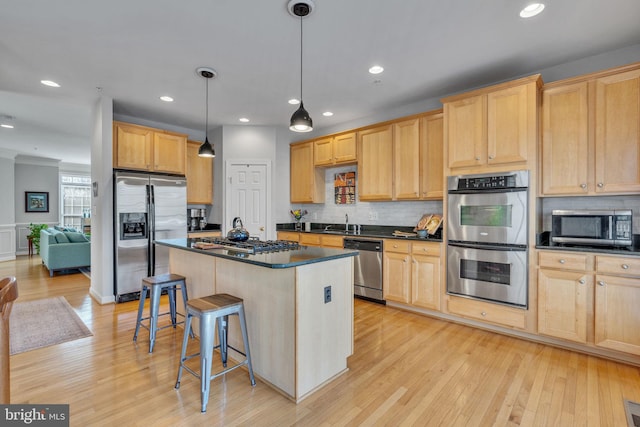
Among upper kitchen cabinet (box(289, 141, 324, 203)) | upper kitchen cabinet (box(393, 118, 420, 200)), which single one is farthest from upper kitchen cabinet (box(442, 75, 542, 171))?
upper kitchen cabinet (box(289, 141, 324, 203))

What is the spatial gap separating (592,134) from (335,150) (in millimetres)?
3142

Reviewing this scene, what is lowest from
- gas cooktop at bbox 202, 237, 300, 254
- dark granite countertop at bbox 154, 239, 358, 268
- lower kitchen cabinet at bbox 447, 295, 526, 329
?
lower kitchen cabinet at bbox 447, 295, 526, 329

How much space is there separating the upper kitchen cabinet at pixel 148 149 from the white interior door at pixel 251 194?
2.92 feet

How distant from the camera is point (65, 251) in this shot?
5746 mm

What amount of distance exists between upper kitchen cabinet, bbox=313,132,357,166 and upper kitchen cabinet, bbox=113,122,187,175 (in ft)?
7.24

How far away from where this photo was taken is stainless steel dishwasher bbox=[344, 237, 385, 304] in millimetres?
4074

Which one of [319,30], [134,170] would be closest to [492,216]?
[319,30]

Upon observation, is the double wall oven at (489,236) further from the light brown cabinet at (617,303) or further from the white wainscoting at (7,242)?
the white wainscoting at (7,242)

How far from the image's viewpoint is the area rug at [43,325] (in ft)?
9.54

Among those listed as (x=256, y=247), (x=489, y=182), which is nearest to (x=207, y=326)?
(x=256, y=247)

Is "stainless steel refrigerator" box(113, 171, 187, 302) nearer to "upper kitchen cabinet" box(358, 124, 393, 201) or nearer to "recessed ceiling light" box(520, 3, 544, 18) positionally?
"upper kitchen cabinet" box(358, 124, 393, 201)

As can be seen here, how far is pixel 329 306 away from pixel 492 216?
2.02m

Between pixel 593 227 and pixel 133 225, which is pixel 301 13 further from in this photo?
pixel 133 225

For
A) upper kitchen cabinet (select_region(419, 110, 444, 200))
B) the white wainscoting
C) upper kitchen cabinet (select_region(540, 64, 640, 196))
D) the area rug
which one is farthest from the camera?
the white wainscoting
